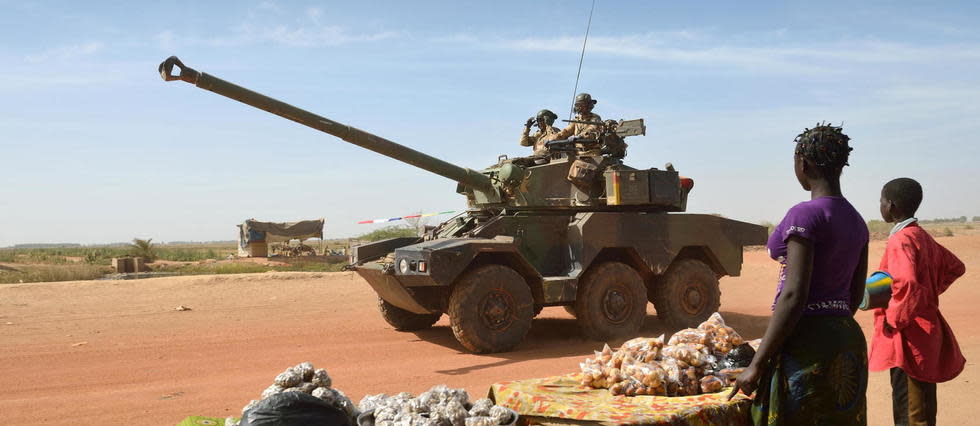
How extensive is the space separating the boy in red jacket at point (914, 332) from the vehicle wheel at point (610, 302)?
5.48 m

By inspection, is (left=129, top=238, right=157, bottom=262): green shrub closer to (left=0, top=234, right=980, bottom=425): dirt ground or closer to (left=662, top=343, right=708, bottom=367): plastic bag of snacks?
(left=0, top=234, right=980, bottom=425): dirt ground

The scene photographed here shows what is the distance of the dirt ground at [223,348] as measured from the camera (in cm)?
654

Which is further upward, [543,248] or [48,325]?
[543,248]

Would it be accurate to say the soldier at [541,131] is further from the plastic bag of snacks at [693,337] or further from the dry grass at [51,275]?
the dry grass at [51,275]

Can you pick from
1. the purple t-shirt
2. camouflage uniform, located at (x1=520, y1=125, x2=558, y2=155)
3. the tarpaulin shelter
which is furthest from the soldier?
the tarpaulin shelter

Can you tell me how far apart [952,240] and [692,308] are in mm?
22696

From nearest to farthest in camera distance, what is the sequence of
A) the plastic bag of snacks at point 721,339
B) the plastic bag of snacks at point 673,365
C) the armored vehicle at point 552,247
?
1. the plastic bag of snacks at point 673,365
2. the plastic bag of snacks at point 721,339
3. the armored vehicle at point 552,247

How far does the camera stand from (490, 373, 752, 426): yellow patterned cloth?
434 centimetres

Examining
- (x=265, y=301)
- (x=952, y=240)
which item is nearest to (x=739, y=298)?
(x=265, y=301)

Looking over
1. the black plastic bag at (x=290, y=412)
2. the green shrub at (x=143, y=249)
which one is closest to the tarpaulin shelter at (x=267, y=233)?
the green shrub at (x=143, y=249)

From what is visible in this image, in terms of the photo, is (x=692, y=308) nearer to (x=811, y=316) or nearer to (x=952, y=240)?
(x=811, y=316)

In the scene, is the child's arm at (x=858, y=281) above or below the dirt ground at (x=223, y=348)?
above

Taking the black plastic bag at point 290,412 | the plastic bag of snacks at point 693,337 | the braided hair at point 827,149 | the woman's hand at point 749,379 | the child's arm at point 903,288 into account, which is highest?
the braided hair at point 827,149

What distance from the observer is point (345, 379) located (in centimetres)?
752
